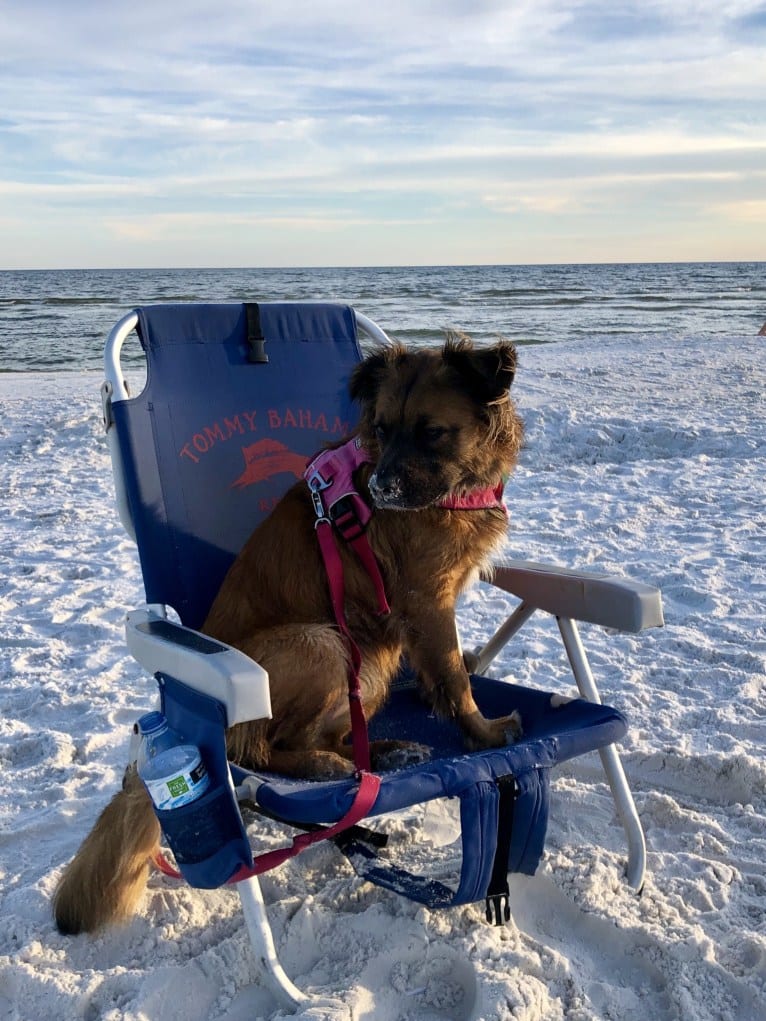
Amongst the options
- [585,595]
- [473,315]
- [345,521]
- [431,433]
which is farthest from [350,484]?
[473,315]

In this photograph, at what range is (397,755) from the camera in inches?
108

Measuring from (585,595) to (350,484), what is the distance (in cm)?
82

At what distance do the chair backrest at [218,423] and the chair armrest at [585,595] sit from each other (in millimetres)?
941

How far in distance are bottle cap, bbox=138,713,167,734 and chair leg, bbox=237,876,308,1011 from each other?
422mm

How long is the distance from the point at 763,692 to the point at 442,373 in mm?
2151

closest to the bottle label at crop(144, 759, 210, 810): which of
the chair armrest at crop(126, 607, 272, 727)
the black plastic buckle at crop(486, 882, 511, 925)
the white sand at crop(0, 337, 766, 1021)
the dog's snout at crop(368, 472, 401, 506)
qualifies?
the chair armrest at crop(126, 607, 272, 727)

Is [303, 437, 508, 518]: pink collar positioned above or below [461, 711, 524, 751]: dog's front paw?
above

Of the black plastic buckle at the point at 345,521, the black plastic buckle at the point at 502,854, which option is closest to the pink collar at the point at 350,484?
the black plastic buckle at the point at 345,521

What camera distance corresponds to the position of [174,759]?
2043 mm

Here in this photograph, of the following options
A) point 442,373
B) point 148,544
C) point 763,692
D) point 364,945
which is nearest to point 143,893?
point 364,945

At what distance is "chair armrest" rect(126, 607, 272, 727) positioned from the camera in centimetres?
197

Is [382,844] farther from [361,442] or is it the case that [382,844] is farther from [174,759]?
[361,442]

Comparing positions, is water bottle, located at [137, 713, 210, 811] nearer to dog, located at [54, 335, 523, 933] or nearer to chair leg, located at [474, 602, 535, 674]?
dog, located at [54, 335, 523, 933]

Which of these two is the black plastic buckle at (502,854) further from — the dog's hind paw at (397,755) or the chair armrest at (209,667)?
the chair armrest at (209,667)
